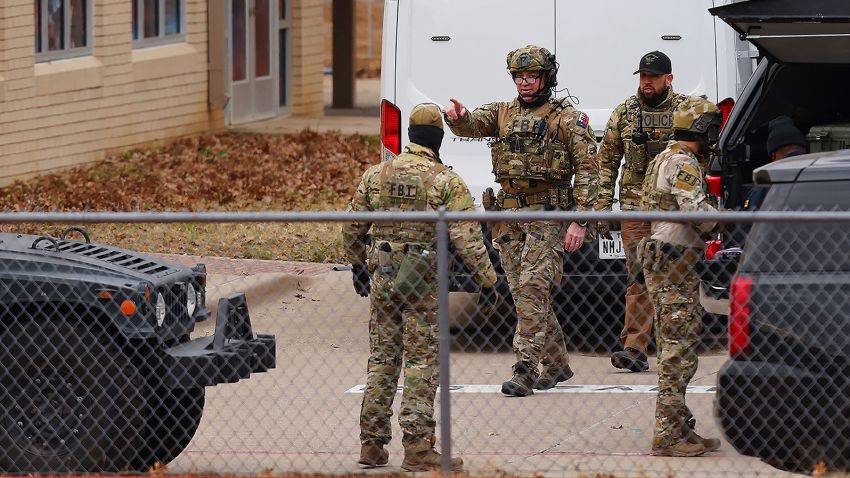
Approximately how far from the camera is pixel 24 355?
6277 mm

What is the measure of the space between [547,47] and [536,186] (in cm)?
141

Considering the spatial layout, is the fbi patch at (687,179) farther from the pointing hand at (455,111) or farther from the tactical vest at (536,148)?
Answer: the pointing hand at (455,111)

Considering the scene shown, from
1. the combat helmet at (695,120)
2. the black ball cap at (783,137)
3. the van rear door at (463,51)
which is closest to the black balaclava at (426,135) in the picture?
the combat helmet at (695,120)

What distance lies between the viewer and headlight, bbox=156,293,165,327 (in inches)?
251

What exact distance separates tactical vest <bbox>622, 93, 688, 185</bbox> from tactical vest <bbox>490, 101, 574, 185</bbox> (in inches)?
21.7

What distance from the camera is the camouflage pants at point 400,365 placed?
21.9ft

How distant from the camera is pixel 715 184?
9.02 metres

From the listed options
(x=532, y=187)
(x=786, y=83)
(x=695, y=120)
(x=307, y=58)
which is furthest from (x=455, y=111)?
(x=307, y=58)

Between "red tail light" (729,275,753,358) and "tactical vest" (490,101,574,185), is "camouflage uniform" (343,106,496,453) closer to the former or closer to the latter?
"red tail light" (729,275,753,358)

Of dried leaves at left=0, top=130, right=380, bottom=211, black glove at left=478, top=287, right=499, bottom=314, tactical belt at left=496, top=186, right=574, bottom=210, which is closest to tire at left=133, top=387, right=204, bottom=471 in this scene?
black glove at left=478, top=287, right=499, bottom=314

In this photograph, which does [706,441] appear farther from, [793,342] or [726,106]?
[726,106]

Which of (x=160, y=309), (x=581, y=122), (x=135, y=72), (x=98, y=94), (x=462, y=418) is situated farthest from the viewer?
(x=135, y=72)

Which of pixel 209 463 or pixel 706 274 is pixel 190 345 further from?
pixel 706 274

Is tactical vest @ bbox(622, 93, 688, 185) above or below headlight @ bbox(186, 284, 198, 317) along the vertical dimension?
above
